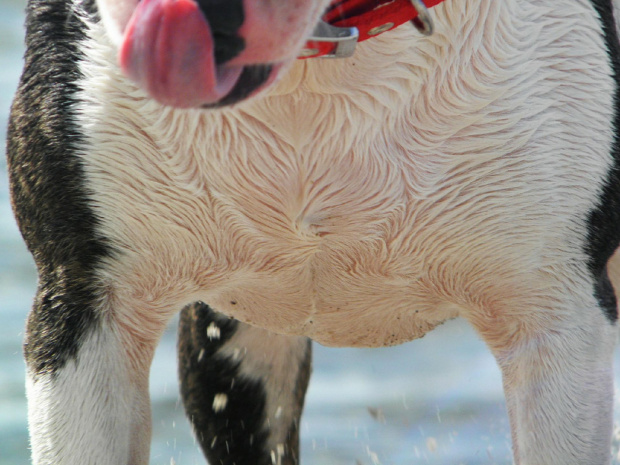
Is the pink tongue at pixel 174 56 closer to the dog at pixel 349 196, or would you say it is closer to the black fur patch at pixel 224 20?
the black fur patch at pixel 224 20

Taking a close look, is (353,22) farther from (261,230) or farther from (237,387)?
(237,387)

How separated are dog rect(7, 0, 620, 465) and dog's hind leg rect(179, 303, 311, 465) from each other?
3.88 feet

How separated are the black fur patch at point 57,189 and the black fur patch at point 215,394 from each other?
4.50 ft

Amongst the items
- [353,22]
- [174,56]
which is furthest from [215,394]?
[174,56]

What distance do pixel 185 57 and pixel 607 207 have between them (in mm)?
1296

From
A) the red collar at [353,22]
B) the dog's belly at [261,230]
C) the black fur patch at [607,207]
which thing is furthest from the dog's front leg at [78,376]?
the black fur patch at [607,207]

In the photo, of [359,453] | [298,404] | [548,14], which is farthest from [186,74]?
[359,453]

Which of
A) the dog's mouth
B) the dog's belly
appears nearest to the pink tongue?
the dog's mouth

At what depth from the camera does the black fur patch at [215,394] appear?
13.6ft

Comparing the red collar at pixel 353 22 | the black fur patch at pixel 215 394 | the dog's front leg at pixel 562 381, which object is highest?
the red collar at pixel 353 22

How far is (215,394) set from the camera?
13.7ft

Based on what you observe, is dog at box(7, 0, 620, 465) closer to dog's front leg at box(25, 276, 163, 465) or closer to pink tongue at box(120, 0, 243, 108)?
dog's front leg at box(25, 276, 163, 465)

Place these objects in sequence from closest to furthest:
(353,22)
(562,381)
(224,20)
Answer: (224,20), (353,22), (562,381)

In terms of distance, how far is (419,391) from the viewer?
611 centimetres
